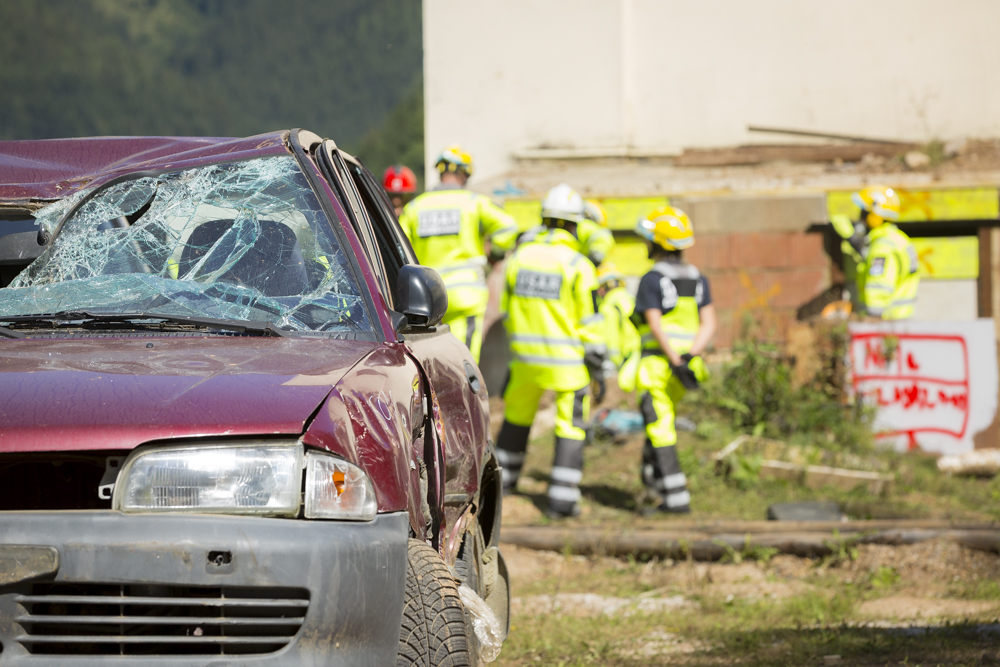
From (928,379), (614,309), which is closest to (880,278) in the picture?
(928,379)

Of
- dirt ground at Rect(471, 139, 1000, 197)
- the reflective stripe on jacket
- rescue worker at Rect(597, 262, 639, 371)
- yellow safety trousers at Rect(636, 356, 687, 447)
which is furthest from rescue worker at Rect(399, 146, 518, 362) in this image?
dirt ground at Rect(471, 139, 1000, 197)

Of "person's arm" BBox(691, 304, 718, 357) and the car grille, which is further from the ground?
the car grille

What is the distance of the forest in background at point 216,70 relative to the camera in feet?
175

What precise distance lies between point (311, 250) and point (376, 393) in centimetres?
75

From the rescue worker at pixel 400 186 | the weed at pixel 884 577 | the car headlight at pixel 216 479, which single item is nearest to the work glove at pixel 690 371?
the weed at pixel 884 577

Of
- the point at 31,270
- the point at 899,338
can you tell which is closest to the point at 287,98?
the point at 899,338

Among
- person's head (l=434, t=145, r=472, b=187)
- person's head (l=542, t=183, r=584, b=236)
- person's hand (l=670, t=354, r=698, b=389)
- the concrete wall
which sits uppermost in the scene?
the concrete wall

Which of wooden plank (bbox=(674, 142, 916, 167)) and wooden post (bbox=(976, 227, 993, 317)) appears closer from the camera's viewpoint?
wooden post (bbox=(976, 227, 993, 317))

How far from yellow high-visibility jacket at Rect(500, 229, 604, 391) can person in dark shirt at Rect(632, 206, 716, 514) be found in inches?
14.4

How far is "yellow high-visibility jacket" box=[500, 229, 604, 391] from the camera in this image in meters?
6.97

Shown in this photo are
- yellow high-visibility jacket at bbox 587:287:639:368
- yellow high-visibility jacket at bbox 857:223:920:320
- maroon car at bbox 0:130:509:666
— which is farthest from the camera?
yellow high-visibility jacket at bbox 857:223:920:320

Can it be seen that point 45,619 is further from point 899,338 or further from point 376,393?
point 899,338

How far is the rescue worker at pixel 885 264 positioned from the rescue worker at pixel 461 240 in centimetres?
397

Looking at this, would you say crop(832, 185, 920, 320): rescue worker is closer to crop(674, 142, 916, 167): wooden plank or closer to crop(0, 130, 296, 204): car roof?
crop(674, 142, 916, 167): wooden plank
